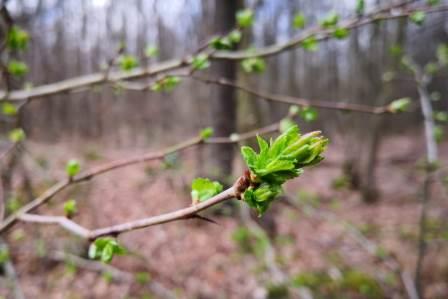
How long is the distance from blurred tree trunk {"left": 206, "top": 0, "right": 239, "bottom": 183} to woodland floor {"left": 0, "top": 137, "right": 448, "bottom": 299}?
20.2 inches

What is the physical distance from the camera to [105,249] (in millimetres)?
738

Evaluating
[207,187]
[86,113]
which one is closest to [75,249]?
[207,187]

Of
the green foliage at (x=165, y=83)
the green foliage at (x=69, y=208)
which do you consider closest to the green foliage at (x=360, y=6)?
the green foliage at (x=165, y=83)

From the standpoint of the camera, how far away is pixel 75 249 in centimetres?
338

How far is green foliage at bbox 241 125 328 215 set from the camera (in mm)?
490

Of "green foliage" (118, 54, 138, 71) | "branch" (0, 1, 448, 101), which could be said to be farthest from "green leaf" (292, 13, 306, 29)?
"green foliage" (118, 54, 138, 71)

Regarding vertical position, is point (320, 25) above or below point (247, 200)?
above

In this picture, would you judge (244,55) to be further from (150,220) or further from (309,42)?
(150,220)

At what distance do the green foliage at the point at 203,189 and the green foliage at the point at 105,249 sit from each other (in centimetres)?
23

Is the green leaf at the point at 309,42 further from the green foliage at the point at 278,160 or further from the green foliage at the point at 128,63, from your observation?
the green foliage at the point at 278,160

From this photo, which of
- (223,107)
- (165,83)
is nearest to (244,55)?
(165,83)

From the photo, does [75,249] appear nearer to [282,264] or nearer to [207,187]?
[282,264]

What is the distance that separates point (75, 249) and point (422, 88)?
3438 mm

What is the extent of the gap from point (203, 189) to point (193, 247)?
150 inches
